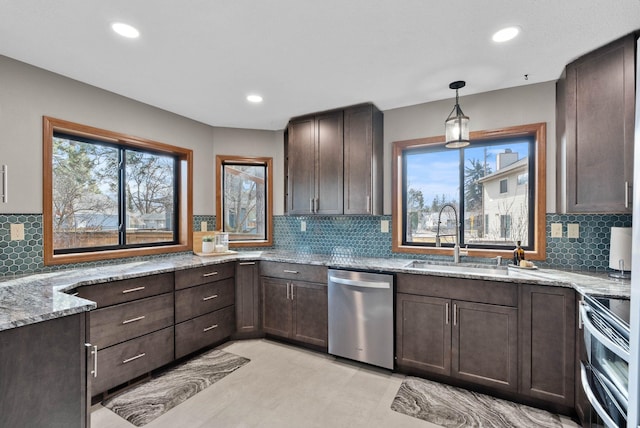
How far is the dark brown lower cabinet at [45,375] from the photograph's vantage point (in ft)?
4.03

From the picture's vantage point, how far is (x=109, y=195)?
2986 mm

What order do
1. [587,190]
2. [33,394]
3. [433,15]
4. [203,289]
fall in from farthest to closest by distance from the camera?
[203,289] < [587,190] < [433,15] < [33,394]

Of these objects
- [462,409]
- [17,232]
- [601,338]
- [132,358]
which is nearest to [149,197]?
[17,232]

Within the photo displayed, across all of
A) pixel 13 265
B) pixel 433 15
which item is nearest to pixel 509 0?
pixel 433 15

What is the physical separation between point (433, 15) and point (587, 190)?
162cm

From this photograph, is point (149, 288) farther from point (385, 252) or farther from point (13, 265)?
point (385, 252)

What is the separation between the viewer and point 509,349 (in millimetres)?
2203

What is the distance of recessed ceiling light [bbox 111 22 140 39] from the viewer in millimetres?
1815

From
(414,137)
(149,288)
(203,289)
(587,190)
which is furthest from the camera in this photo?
(414,137)

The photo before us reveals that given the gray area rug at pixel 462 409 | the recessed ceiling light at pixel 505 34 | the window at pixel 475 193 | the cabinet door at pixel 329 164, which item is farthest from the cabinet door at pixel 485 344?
the recessed ceiling light at pixel 505 34

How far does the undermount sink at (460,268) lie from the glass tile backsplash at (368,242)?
177 millimetres

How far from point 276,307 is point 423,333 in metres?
1.49

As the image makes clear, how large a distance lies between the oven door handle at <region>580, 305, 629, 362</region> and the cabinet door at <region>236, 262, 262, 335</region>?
2.70m

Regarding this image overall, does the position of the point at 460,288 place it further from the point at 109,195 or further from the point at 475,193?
the point at 109,195
